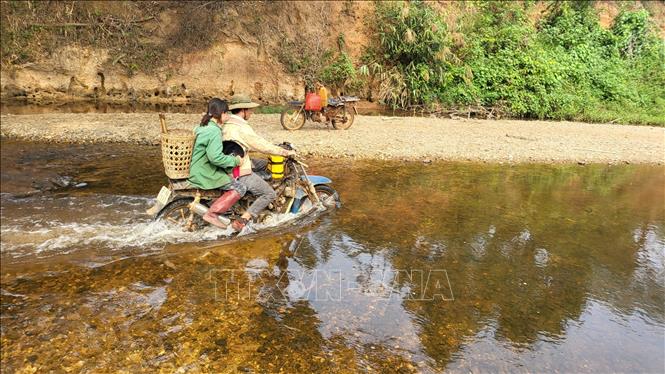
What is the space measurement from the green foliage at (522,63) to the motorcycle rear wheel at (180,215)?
12.3 meters

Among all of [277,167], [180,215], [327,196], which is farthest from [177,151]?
[327,196]

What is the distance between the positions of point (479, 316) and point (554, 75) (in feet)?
49.2

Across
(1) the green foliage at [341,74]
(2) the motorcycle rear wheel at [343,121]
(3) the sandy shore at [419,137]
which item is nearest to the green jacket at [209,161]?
(3) the sandy shore at [419,137]

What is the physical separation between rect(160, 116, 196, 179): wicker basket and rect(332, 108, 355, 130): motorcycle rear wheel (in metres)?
7.55

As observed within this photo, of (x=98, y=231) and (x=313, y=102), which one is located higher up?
(x=313, y=102)

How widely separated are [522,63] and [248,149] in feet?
47.8

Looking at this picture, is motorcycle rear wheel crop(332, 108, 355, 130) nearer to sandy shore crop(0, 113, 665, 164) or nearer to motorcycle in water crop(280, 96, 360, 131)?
motorcycle in water crop(280, 96, 360, 131)

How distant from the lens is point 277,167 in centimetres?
598

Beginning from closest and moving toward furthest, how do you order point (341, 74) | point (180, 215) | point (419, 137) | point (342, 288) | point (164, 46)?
1. point (342, 288)
2. point (180, 215)
3. point (419, 137)
4. point (341, 74)
5. point (164, 46)

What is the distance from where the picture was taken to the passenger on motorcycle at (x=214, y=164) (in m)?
4.97

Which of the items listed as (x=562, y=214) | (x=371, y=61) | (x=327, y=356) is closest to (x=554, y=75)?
(x=371, y=61)

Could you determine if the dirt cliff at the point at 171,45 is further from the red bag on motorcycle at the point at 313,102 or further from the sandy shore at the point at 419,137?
the red bag on motorcycle at the point at 313,102

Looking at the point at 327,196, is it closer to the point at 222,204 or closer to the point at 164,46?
the point at 222,204

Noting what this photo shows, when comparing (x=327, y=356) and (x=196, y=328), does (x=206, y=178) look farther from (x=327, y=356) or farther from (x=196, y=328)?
(x=327, y=356)
